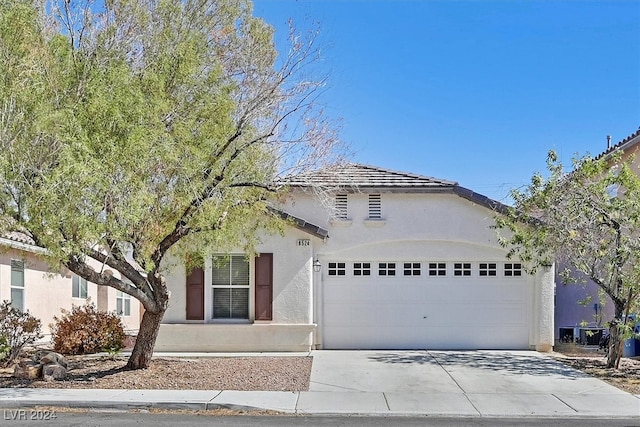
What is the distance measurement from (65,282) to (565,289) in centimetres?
1602

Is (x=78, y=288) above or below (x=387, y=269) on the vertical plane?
below

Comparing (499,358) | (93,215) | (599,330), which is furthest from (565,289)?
(93,215)

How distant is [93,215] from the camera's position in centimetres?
971

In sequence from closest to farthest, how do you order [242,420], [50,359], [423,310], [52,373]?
[242,420] → [52,373] → [50,359] → [423,310]

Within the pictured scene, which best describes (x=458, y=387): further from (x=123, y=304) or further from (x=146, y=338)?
(x=123, y=304)

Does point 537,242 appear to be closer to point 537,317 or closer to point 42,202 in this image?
point 537,317

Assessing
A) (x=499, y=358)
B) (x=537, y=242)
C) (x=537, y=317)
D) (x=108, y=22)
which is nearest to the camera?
(x=108, y=22)

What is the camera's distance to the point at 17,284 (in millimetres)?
17672

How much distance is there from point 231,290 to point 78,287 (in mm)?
8250

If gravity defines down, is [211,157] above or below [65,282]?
above

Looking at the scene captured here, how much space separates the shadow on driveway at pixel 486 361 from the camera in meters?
13.3

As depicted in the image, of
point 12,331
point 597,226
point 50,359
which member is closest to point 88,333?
point 12,331

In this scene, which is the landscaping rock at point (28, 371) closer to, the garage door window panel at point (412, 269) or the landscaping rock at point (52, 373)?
the landscaping rock at point (52, 373)

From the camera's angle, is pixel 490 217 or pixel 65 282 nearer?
pixel 490 217
